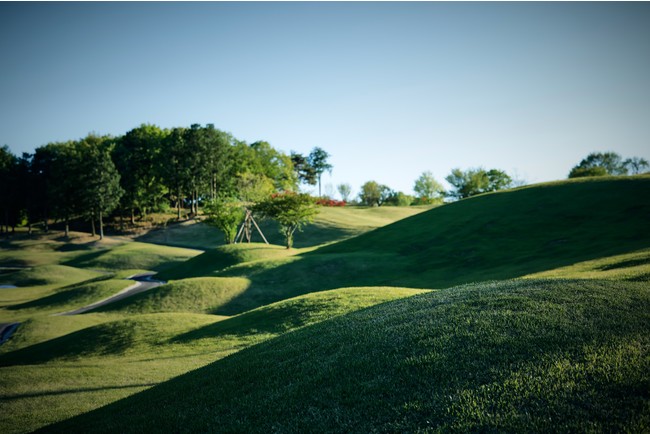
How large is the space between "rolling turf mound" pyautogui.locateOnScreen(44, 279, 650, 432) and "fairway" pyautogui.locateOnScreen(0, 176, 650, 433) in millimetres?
34

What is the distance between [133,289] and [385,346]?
136 feet

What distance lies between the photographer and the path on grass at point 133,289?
3750cm

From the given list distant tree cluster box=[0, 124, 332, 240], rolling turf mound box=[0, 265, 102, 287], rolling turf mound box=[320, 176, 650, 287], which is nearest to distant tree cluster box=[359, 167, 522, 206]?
distant tree cluster box=[0, 124, 332, 240]

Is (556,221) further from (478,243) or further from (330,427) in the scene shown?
(330,427)

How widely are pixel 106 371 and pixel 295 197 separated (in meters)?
40.7

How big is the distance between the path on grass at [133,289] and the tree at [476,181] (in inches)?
3602

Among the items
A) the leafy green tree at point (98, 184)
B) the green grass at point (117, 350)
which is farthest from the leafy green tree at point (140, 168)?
the green grass at point (117, 350)

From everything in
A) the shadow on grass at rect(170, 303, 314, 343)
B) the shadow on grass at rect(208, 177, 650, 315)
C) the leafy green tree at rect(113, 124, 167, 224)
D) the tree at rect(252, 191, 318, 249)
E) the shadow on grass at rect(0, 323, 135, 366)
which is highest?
the leafy green tree at rect(113, 124, 167, 224)

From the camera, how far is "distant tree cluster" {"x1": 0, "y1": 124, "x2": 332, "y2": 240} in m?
83.5

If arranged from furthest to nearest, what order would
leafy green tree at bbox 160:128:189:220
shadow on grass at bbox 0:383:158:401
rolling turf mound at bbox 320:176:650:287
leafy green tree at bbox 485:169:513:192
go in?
leafy green tree at bbox 485:169:513:192 → leafy green tree at bbox 160:128:189:220 → rolling turf mound at bbox 320:176:650:287 → shadow on grass at bbox 0:383:158:401

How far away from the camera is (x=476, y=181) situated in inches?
4382

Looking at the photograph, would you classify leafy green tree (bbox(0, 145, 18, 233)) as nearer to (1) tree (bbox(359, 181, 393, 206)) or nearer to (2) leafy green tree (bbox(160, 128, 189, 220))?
(2) leafy green tree (bbox(160, 128, 189, 220))

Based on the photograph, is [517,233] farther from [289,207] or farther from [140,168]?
A: [140,168]

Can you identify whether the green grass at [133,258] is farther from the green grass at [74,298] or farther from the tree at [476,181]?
the tree at [476,181]
